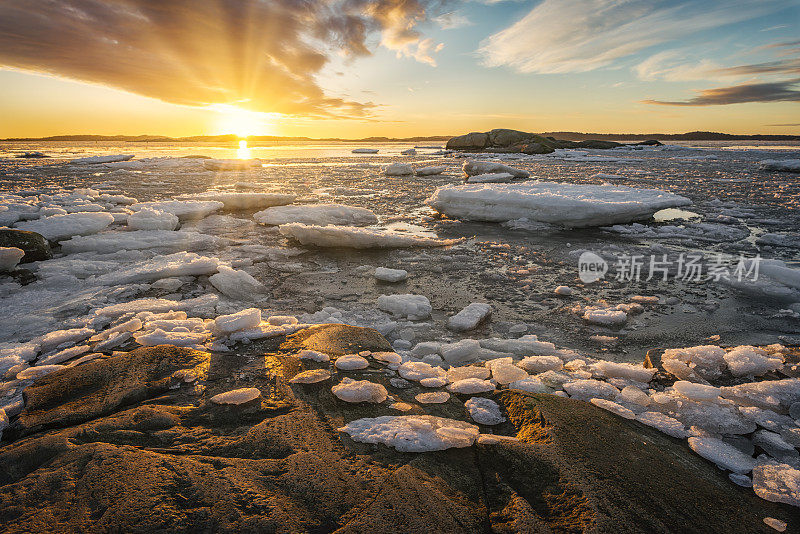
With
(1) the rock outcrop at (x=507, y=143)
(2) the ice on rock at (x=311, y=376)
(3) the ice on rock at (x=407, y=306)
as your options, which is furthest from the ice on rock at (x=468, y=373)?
(1) the rock outcrop at (x=507, y=143)

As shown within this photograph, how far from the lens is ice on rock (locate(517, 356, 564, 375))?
7.06 ft

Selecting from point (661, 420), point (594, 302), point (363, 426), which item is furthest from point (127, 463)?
point (594, 302)

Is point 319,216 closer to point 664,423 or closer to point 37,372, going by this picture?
point 37,372

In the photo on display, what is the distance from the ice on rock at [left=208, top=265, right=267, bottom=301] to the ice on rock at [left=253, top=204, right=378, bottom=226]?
8.99 ft

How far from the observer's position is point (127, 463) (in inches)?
46.9

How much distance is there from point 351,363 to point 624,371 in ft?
5.03

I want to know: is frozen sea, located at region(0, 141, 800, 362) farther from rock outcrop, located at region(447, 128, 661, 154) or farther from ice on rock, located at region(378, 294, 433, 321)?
rock outcrop, located at region(447, 128, 661, 154)

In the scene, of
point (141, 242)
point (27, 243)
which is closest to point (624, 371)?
point (141, 242)

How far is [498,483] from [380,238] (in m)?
4.01

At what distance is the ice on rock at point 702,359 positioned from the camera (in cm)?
207

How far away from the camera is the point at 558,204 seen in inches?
246

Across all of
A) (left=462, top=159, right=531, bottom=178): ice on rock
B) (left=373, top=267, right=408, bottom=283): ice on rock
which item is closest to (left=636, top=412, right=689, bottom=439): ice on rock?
(left=373, top=267, right=408, bottom=283): ice on rock

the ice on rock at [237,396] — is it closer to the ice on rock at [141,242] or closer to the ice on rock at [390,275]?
the ice on rock at [390,275]

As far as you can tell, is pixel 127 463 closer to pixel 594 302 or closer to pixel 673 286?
pixel 594 302
